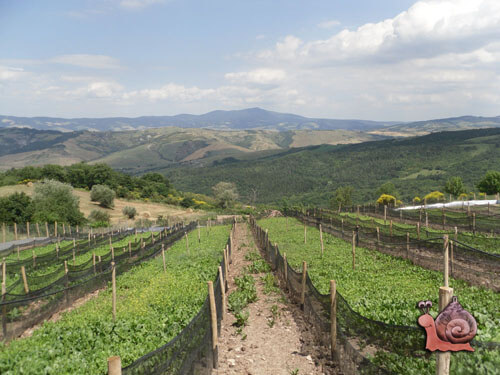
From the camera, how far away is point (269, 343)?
957 centimetres

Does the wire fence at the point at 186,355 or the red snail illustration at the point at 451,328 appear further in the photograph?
the wire fence at the point at 186,355

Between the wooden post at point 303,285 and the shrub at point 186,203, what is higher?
the wooden post at point 303,285

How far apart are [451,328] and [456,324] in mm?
61

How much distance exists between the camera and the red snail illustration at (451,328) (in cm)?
329

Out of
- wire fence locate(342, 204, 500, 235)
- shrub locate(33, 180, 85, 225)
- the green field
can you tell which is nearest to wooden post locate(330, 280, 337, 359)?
the green field

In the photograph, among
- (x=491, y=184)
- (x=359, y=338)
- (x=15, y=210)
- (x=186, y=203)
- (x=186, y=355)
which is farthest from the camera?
(x=186, y=203)

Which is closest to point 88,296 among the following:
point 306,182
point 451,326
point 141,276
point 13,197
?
point 141,276

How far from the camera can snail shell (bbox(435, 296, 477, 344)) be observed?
3287mm

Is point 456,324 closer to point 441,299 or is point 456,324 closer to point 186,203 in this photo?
point 441,299

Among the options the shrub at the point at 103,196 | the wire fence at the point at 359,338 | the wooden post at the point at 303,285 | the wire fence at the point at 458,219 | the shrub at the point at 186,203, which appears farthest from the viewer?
the shrub at the point at 186,203

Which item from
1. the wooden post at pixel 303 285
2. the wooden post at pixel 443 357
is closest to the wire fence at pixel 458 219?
the wooden post at pixel 303 285

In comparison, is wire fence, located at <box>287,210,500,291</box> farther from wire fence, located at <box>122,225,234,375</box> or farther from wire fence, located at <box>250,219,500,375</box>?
wire fence, located at <box>122,225,234,375</box>

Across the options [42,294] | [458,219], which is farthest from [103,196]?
[42,294]

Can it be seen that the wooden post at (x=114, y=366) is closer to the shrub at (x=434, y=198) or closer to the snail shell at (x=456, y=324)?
the snail shell at (x=456, y=324)
